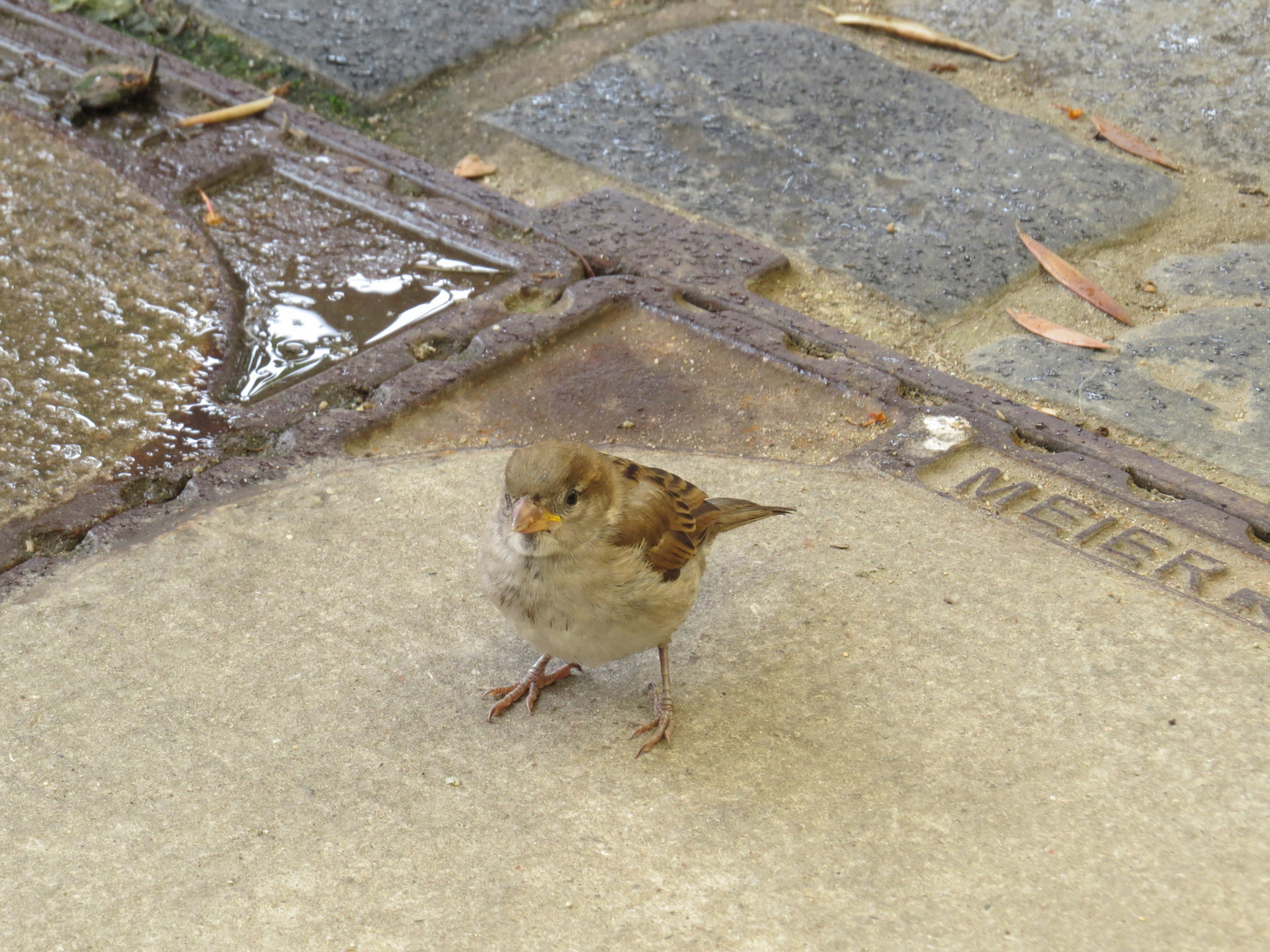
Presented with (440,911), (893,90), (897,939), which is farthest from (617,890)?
(893,90)

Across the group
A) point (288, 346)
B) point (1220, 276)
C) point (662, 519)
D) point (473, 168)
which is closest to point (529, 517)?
point (662, 519)

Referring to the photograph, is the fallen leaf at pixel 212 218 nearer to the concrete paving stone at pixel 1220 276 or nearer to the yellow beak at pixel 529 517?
the yellow beak at pixel 529 517

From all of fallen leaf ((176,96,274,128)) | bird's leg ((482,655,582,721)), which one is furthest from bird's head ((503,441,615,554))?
fallen leaf ((176,96,274,128))

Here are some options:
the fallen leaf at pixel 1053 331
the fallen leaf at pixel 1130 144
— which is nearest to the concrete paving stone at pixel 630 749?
the fallen leaf at pixel 1053 331

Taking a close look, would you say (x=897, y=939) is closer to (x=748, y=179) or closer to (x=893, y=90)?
(x=748, y=179)

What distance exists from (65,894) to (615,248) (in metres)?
2.56

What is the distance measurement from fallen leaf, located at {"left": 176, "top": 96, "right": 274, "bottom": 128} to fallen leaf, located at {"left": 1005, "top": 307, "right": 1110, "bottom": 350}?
8.90ft

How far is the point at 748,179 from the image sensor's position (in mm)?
4473

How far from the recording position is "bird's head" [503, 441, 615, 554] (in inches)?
100

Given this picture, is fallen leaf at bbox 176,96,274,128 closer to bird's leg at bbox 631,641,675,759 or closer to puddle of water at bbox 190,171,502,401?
puddle of water at bbox 190,171,502,401

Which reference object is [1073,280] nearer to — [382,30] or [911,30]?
[911,30]

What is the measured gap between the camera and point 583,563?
258 cm

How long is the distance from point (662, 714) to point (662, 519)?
1.35 ft

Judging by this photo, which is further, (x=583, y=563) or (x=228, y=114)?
(x=228, y=114)
